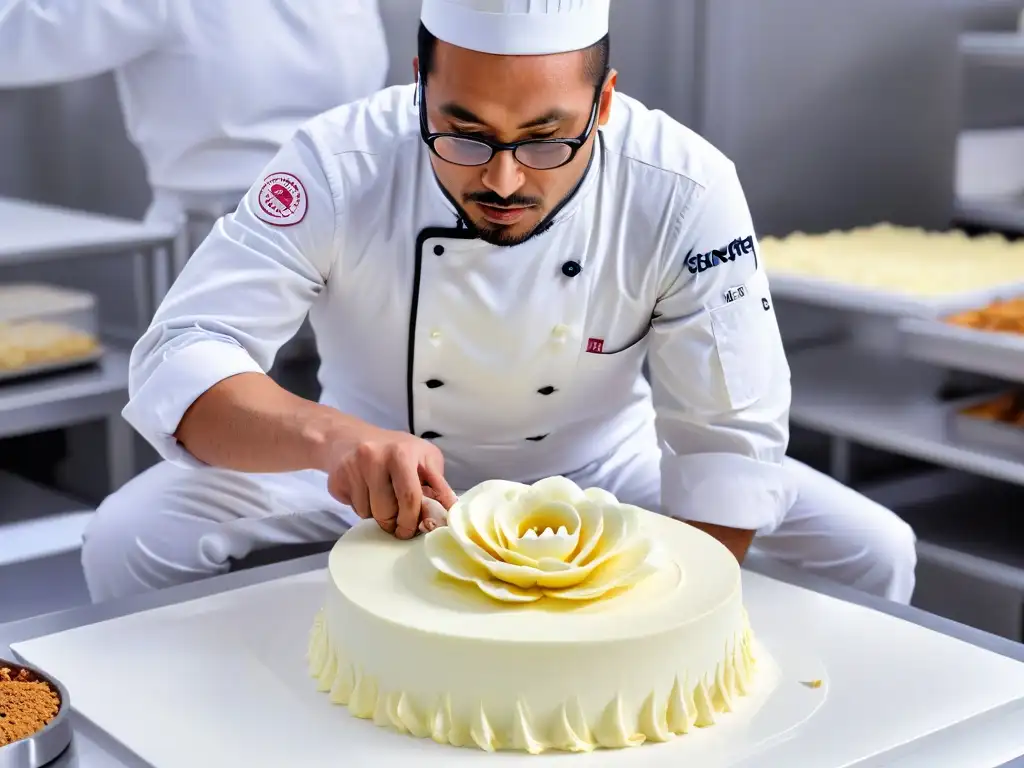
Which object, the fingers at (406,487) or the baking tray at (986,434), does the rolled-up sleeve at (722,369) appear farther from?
the baking tray at (986,434)

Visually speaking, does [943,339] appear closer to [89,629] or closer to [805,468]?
[805,468]

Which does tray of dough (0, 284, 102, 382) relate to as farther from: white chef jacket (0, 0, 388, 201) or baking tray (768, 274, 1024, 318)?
baking tray (768, 274, 1024, 318)

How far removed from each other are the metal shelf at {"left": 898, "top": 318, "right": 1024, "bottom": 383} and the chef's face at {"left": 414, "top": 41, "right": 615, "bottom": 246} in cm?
126

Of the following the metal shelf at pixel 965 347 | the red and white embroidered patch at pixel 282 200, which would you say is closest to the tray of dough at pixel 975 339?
the metal shelf at pixel 965 347

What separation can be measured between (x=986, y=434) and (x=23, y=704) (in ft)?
6.82

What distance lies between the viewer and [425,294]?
6.12 ft

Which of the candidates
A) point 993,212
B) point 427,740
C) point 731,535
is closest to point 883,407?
point 993,212

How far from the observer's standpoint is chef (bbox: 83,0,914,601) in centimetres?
163

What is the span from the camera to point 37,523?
3092 millimetres

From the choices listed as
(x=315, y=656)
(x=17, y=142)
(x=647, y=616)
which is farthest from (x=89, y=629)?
(x=17, y=142)

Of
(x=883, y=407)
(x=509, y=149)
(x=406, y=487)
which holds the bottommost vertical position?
(x=883, y=407)

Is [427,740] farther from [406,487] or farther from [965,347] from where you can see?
[965,347]

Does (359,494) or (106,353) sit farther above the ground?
(359,494)

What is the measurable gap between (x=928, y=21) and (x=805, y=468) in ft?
6.62
